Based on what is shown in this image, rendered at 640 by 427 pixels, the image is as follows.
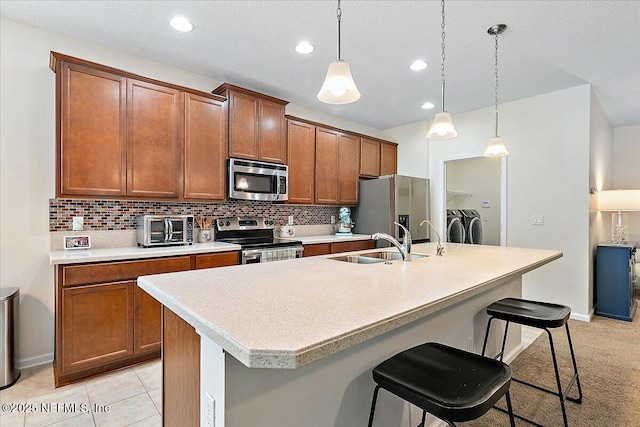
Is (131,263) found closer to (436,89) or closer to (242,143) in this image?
(242,143)

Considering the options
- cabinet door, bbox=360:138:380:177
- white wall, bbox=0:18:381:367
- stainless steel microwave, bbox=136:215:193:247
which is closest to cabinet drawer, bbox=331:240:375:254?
cabinet door, bbox=360:138:380:177

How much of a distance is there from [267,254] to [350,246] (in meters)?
1.34

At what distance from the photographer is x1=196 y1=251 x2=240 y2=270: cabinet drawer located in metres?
2.83

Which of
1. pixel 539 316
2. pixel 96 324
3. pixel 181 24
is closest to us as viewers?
pixel 539 316

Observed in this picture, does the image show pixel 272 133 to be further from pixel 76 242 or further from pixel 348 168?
pixel 76 242

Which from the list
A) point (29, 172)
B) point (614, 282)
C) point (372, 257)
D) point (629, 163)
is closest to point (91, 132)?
point (29, 172)

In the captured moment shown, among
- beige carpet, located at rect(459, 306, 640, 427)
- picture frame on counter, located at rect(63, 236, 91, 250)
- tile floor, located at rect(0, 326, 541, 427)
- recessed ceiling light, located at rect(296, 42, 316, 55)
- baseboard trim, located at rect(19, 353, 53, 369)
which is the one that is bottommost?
beige carpet, located at rect(459, 306, 640, 427)

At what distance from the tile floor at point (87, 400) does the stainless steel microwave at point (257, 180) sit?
1.76 m

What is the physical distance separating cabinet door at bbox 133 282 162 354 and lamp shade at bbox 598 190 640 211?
5.24 metres

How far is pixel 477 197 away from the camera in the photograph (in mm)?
6523

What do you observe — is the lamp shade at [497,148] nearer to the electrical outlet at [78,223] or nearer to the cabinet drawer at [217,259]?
the cabinet drawer at [217,259]

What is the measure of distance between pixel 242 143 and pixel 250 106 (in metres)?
Answer: 0.41

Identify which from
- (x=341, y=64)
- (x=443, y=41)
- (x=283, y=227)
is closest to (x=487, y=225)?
(x=283, y=227)

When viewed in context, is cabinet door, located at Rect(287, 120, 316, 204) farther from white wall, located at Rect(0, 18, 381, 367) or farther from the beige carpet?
the beige carpet
